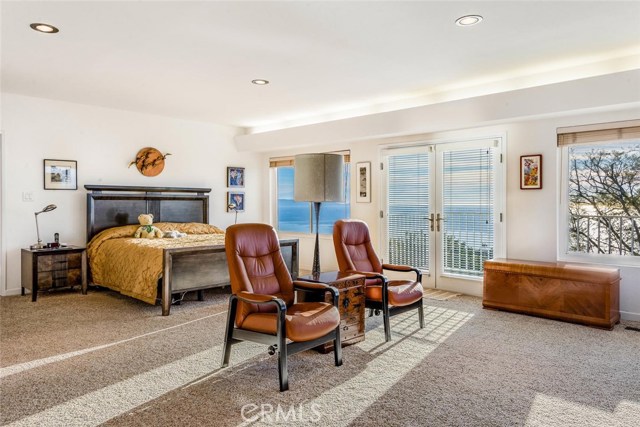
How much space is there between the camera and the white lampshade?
3621mm

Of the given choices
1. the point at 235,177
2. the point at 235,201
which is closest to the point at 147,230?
the point at 235,201

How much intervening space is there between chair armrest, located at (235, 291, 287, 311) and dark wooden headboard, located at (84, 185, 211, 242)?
3.91m

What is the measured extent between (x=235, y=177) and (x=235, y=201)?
42 centimetres

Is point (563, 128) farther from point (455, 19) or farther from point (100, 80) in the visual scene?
point (100, 80)

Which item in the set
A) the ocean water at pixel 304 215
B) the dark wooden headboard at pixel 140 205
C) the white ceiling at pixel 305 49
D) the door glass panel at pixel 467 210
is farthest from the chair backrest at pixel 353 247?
the dark wooden headboard at pixel 140 205

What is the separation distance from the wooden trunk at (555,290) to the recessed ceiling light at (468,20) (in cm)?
253

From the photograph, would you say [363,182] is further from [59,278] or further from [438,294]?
[59,278]

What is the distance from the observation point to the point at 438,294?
558 cm

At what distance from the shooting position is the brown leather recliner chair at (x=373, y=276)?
12.4 ft

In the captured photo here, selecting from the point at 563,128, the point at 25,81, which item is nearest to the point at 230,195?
the point at 25,81

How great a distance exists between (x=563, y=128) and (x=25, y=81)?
19.4 feet

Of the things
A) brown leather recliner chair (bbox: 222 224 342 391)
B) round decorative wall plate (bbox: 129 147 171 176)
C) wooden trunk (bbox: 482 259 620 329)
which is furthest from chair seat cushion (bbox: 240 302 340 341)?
round decorative wall plate (bbox: 129 147 171 176)

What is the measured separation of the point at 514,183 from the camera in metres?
5.18
